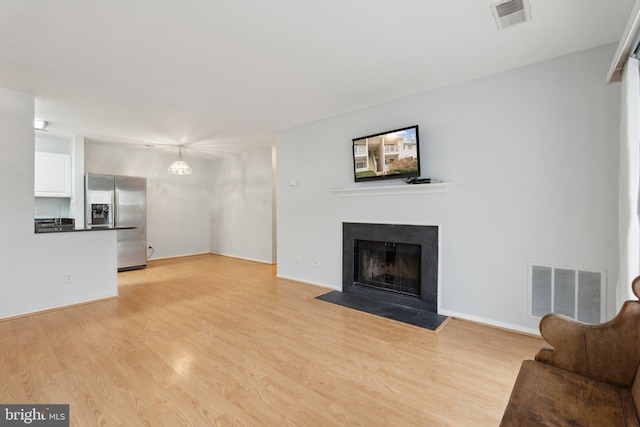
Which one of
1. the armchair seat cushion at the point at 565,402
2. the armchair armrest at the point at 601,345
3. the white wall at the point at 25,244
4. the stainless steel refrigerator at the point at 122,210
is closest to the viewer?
the armchair seat cushion at the point at 565,402

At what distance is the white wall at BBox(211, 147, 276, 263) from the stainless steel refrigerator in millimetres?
1885

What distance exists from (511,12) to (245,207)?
6.05m

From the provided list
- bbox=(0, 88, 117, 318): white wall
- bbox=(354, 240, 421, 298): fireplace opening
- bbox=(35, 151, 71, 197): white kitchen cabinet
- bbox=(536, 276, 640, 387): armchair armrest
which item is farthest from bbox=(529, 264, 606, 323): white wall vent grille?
bbox=(35, 151, 71, 197): white kitchen cabinet

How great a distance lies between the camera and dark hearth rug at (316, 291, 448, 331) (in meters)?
3.06

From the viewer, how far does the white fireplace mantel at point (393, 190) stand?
3.25 metres

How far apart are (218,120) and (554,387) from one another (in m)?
4.60

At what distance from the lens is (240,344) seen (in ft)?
8.52

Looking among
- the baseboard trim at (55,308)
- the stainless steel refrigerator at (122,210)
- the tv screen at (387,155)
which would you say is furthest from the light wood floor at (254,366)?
the stainless steel refrigerator at (122,210)

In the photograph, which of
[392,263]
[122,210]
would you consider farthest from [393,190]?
[122,210]

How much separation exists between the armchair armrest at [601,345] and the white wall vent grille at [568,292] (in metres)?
1.68

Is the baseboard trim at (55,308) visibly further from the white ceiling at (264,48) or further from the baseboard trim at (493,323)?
the baseboard trim at (493,323)

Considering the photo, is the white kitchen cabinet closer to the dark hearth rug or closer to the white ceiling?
the white ceiling

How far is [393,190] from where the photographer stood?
3619mm

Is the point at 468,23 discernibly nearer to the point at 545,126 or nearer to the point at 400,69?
the point at 400,69
